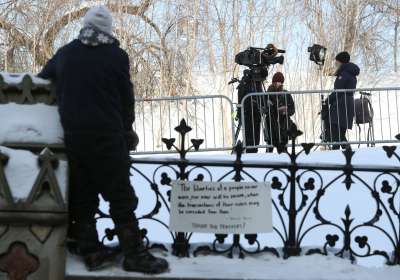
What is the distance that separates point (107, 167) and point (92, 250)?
0.47 metres

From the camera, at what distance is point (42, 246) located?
315 cm

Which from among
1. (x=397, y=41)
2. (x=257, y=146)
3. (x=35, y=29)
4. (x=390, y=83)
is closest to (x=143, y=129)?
(x=257, y=146)

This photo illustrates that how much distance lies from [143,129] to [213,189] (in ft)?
27.1

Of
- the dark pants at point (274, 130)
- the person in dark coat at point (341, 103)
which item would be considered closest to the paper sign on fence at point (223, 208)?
the dark pants at point (274, 130)

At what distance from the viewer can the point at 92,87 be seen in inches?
129

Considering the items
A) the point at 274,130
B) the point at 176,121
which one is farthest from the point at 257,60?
the point at 176,121

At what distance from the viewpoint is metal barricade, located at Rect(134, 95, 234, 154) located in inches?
466

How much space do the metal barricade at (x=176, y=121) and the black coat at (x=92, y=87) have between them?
8.12m

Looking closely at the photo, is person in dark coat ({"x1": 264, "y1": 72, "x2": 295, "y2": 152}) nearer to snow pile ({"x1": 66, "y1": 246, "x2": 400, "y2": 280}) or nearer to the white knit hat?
snow pile ({"x1": 66, "y1": 246, "x2": 400, "y2": 280})

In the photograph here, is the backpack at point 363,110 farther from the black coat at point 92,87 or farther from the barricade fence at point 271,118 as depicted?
the black coat at point 92,87

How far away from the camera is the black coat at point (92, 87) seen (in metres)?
3.27

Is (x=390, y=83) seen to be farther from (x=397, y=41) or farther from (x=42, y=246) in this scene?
(x=42, y=246)

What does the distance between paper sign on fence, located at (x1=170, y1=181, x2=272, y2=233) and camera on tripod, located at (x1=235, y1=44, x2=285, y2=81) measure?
265 inches

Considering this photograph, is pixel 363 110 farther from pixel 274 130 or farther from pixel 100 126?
pixel 100 126
